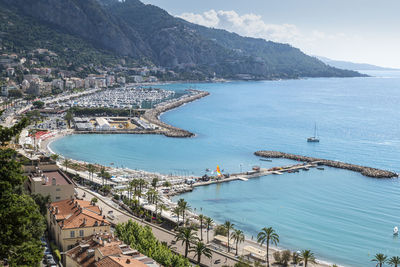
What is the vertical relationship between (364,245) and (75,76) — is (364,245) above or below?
below

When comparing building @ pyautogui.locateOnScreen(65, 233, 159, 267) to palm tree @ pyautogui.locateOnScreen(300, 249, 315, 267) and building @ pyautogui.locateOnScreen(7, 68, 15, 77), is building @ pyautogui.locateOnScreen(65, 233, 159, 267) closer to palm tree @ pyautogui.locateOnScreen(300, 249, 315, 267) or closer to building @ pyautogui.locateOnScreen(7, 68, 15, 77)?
palm tree @ pyautogui.locateOnScreen(300, 249, 315, 267)

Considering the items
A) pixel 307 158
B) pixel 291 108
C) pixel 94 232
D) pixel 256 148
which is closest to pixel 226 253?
pixel 94 232

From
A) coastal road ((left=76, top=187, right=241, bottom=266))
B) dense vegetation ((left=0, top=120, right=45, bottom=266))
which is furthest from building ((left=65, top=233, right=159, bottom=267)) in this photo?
coastal road ((left=76, top=187, right=241, bottom=266))

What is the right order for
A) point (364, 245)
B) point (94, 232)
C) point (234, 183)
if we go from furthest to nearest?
1. point (234, 183)
2. point (364, 245)
3. point (94, 232)

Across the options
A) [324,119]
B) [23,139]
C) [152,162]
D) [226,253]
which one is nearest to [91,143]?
[23,139]

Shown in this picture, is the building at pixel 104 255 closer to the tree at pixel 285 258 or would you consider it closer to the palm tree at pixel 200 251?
the palm tree at pixel 200 251

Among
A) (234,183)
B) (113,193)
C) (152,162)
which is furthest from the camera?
(152,162)

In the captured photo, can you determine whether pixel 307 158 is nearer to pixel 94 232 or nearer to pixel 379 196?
pixel 379 196

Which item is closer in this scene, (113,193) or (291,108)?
(113,193)
